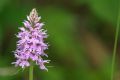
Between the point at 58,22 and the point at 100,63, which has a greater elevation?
the point at 58,22

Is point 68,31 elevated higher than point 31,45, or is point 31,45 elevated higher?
point 68,31

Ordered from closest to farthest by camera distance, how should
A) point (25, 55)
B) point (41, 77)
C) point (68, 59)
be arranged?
point (25, 55)
point (41, 77)
point (68, 59)

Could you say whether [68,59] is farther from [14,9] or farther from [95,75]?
[14,9]

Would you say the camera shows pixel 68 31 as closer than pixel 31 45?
No

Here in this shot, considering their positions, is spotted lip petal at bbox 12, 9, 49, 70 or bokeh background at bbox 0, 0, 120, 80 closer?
spotted lip petal at bbox 12, 9, 49, 70

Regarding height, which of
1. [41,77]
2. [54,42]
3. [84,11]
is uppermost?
[84,11]

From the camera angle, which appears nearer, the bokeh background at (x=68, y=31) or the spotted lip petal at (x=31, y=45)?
the spotted lip petal at (x=31, y=45)

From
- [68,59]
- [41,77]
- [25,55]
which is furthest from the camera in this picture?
[68,59]

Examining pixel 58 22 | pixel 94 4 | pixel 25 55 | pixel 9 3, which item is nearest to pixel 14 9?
pixel 9 3
